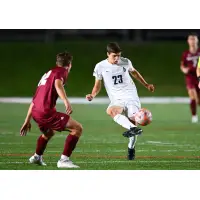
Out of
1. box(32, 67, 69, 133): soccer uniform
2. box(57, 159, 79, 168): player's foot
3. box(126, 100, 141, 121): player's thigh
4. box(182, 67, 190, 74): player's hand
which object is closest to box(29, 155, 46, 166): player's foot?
box(57, 159, 79, 168): player's foot

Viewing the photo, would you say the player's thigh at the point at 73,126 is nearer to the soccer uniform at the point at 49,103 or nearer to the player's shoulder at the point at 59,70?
the soccer uniform at the point at 49,103

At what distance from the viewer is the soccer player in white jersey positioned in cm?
743

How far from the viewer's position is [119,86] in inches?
293

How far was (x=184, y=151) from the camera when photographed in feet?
29.2

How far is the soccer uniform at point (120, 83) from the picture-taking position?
24.4ft

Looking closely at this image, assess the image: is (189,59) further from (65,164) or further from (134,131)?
(65,164)

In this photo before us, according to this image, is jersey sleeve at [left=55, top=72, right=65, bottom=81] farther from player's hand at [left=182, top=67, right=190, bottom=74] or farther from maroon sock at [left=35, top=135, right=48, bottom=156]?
player's hand at [left=182, top=67, right=190, bottom=74]

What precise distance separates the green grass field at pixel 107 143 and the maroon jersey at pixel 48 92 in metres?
0.49

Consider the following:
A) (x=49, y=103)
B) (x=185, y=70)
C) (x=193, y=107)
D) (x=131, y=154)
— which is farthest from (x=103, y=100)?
(x=193, y=107)

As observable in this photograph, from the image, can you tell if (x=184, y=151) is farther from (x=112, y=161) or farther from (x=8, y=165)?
(x=8, y=165)

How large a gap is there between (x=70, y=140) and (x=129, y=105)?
0.54 meters

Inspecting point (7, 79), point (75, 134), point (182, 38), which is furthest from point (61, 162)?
point (7, 79)

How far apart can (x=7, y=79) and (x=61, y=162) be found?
3.05 metres

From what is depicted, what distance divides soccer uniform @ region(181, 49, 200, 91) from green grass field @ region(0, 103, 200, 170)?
480mm
